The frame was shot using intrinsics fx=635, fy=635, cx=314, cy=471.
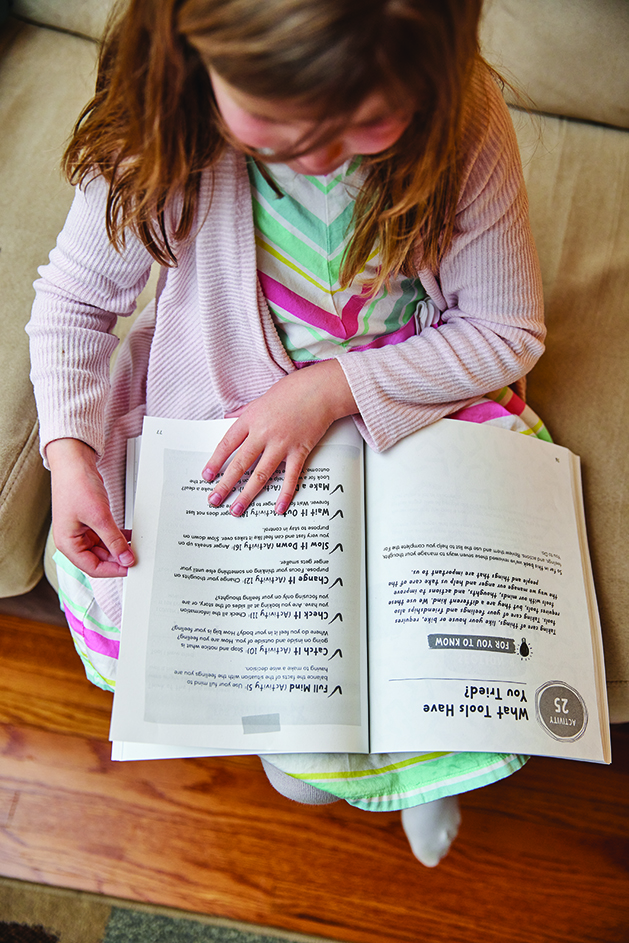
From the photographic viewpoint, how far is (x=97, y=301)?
62 centimetres

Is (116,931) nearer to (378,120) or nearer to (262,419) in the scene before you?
(262,419)

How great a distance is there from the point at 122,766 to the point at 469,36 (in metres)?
0.94

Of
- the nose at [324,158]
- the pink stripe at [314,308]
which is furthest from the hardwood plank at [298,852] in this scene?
the nose at [324,158]

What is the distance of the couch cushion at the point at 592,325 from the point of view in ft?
2.24

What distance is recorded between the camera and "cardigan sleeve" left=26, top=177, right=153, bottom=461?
59cm

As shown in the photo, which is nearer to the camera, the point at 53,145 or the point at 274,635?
the point at 274,635

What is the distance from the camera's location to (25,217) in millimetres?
812

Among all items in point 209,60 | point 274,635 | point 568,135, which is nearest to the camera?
point 209,60

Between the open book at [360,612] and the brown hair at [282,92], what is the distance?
0.66 ft

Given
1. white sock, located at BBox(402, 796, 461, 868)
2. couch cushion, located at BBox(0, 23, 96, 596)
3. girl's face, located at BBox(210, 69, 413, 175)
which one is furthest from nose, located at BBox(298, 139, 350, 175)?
white sock, located at BBox(402, 796, 461, 868)

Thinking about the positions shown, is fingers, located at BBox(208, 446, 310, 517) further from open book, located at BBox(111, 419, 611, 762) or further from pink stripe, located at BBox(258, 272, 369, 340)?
pink stripe, located at BBox(258, 272, 369, 340)

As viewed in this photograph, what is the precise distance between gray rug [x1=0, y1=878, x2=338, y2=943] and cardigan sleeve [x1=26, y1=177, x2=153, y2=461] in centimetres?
63

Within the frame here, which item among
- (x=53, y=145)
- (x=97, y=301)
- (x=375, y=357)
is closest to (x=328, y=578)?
(x=375, y=357)

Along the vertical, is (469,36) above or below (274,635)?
above
